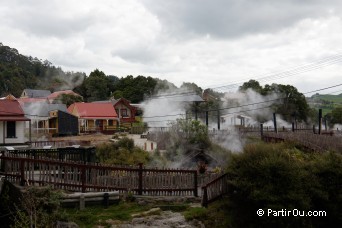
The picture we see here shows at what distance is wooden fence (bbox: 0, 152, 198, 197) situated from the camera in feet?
43.4

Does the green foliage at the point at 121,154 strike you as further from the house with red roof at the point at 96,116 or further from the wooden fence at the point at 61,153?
the house with red roof at the point at 96,116

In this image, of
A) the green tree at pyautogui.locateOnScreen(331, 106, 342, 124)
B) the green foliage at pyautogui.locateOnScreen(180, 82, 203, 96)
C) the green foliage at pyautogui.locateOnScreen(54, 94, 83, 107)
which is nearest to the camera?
the green foliage at pyautogui.locateOnScreen(54, 94, 83, 107)

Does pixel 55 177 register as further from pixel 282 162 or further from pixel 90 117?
pixel 90 117

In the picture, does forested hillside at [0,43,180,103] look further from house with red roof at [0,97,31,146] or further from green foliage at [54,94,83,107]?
house with red roof at [0,97,31,146]

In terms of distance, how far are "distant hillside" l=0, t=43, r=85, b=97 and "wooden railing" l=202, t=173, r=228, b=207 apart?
85812 mm

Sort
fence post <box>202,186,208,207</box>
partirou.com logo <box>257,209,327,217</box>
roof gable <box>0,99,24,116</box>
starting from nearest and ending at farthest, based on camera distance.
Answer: partirou.com logo <box>257,209,327,217</box>
fence post <box>202,186,208,207</box>
roof gable <box>0,99,24,116</box>

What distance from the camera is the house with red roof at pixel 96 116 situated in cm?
5059

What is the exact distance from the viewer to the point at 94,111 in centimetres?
5222

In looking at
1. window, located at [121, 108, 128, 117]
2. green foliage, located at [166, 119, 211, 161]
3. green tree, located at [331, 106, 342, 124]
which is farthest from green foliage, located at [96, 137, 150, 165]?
green tree, located at [331, 106, 342, 124]

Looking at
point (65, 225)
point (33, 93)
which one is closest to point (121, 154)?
point (65, 225)

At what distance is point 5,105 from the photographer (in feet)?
92.9

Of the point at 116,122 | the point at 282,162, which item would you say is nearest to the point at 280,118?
the point at 116,122

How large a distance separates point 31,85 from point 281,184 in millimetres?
101400

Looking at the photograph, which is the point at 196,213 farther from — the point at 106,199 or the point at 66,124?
the point at 66,124
